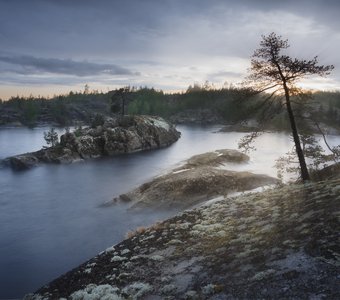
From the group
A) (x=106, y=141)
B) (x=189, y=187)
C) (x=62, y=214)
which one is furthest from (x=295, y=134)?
(x=106, y=141)

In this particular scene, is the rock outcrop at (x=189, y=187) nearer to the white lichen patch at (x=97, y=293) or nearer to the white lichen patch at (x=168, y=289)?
the white lichen patch at (x=97, y=293)

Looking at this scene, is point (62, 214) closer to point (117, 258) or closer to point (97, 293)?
point (117, 258)

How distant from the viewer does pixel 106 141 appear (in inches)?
3484

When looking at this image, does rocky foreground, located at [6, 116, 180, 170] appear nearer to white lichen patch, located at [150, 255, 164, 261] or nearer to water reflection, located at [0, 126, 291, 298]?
water reflection, located at [0, 126, 291, 298]

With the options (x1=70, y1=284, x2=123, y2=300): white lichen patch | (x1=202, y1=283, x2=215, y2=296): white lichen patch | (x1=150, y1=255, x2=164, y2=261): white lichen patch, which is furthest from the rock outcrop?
(x1=202, y1=283, x2=215, y2=296): white lichen patch

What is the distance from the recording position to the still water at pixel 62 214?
96.9ft

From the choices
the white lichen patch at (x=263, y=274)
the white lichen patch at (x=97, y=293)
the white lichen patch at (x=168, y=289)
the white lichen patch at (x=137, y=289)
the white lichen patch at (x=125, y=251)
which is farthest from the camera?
the white lichen patch at (x=125, y=251)

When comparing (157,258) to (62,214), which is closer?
(157,258)

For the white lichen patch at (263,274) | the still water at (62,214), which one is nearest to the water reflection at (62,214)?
the still water at (62,214)

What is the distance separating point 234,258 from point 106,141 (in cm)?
7645

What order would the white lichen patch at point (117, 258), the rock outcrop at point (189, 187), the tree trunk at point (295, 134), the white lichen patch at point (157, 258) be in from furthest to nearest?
the rock outcrop at point (189, 187), the tree trunk at point (295, 134), the white lichen patch at point (117, 258), the white lichen patch at point (157, 258)

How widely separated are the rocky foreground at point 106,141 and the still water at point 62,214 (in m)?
4.24

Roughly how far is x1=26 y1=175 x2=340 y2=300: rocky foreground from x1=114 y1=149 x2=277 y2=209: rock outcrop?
57.4 ft

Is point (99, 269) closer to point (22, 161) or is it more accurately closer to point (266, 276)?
point (266, 276)
